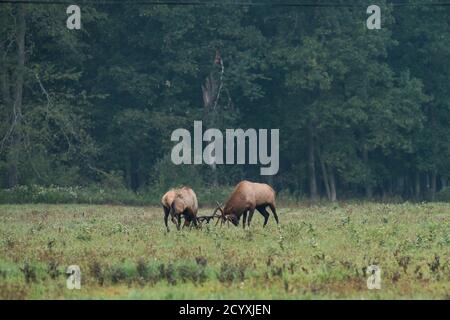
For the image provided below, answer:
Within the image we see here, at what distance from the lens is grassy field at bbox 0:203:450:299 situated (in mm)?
18016

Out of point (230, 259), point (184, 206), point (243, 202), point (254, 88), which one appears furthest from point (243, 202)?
point (254, 88)

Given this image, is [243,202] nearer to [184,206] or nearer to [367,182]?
[184,206]

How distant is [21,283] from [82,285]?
107 cm

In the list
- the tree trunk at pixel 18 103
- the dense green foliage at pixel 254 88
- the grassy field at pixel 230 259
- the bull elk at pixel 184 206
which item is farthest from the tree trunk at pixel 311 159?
the bull elk at pixel 184 206

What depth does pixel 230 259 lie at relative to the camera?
2141 centimetres

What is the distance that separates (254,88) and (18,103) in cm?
1218

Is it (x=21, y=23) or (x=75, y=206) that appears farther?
(x=21, y=23)

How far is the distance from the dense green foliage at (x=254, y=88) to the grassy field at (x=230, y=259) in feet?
73.8

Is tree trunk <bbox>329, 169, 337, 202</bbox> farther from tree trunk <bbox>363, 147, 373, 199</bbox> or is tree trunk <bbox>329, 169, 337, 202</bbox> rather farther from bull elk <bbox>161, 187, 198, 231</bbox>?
bull elk <bbox>161, 187, 198, 231</bbox>

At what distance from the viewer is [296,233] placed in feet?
87.0

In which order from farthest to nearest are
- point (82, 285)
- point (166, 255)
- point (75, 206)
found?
point (75, 206) → point (166, 255) → point (82, 285)

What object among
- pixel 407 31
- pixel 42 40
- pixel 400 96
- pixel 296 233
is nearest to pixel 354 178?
pixel 400 96

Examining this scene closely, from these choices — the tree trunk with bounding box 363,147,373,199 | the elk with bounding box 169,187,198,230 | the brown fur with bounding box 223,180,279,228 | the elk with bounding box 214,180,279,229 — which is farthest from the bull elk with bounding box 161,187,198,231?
the tree trunk with bounding box 363,147,373,199

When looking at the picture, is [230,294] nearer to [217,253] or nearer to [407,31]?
[217,253]
